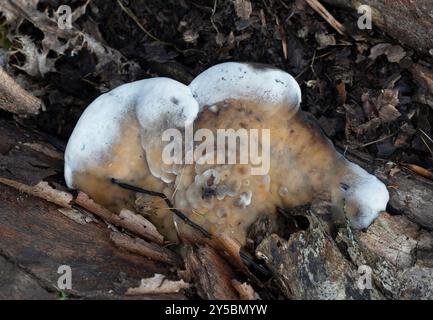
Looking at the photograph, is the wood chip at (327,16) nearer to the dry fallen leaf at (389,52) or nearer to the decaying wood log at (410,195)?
the dry fallen leaf at (389,52)

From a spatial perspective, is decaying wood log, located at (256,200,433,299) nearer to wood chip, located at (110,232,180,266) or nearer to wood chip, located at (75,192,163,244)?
wood chip, located at (110,232,180,266)

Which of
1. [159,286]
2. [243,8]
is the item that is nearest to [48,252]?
[159,286]

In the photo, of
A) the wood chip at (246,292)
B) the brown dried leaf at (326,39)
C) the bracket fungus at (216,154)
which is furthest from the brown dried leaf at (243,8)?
the wood chip at (246,292)

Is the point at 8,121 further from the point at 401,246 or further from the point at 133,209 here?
the point at 401,246

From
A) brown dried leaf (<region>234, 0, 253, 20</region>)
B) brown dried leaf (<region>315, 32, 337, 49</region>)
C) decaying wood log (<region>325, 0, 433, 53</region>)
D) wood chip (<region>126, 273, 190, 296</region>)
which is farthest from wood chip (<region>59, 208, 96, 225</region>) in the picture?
decaying wood log (<region>325, 0, 433, 53</region>)

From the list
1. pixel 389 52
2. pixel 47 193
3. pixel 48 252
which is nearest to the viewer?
pixel 48 252

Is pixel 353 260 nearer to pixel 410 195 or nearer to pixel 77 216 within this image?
pixel 410 195

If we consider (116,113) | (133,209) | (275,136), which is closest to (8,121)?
(116,113)
